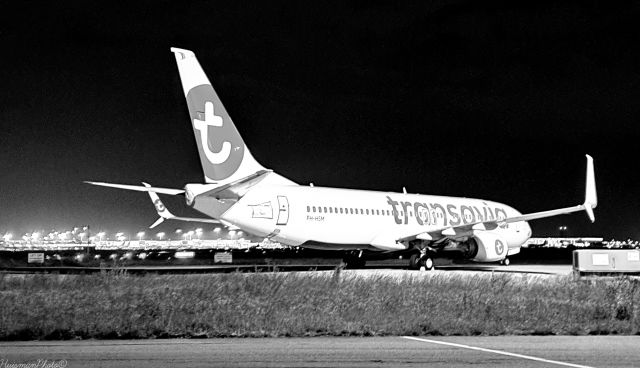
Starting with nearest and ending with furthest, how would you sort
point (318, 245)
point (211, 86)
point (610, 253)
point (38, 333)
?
point (38, 333), point (211, 86), point (610, 253), point (318, 245)

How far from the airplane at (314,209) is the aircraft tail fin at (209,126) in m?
0.04

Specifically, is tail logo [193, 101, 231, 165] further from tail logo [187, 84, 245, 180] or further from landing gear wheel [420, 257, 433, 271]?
landing gear wheel [420, 257, 433, 271]

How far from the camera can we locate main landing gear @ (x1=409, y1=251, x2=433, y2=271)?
3503 cm

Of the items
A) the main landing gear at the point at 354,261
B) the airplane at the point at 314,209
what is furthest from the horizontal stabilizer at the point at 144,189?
the main landing gear at the point at 354,261

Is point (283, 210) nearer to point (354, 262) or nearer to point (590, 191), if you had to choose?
point (354, 262)

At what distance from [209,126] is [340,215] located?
7.56 m

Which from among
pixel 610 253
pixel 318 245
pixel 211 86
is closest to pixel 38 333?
pixel 211 86

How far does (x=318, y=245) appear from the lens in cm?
3216

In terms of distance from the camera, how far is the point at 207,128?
27984 millimetres

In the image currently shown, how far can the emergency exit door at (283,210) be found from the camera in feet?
97.2

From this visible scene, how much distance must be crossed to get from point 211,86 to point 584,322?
16941 millimetres

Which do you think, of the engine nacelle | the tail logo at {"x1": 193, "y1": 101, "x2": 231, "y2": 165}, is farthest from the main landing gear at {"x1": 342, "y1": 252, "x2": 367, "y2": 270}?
the tail logo at {"x1": 193, "y1": 101, "x2": 231, "y2": 165}

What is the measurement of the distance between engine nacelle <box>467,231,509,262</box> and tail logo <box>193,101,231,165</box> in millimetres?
13426

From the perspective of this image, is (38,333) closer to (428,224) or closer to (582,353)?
(582,353)
